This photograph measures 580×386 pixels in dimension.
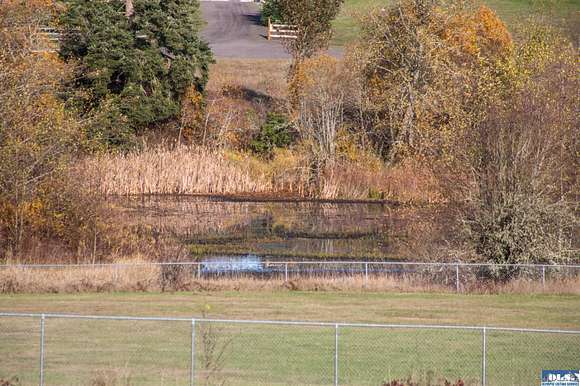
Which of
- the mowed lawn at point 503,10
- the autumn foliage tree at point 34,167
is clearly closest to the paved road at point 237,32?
the mowed lawn at point 503,10

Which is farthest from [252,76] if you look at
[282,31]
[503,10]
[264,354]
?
[264,354]

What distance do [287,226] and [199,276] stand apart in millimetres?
15845

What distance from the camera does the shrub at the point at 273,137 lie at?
6475cm

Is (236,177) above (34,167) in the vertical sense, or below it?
below

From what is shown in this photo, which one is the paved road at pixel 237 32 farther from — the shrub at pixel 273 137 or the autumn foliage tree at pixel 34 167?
the autumn foliage tree at pixel 34 167

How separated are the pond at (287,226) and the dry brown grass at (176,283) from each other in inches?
134

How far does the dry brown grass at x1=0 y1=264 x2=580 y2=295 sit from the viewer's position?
32.6m

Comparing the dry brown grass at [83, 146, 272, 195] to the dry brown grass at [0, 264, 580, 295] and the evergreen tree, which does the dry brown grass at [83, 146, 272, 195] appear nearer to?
the evergreen tree

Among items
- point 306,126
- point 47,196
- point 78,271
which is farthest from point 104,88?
point 78,271

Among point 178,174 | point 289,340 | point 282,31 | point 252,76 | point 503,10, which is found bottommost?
point 289,340

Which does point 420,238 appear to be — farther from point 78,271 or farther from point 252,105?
point 252,105

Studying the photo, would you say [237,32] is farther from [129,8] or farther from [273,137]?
[273,137]

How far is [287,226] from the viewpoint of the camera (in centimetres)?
5003

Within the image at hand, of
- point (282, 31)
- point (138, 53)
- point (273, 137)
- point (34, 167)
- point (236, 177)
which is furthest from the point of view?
point (282, 31)
